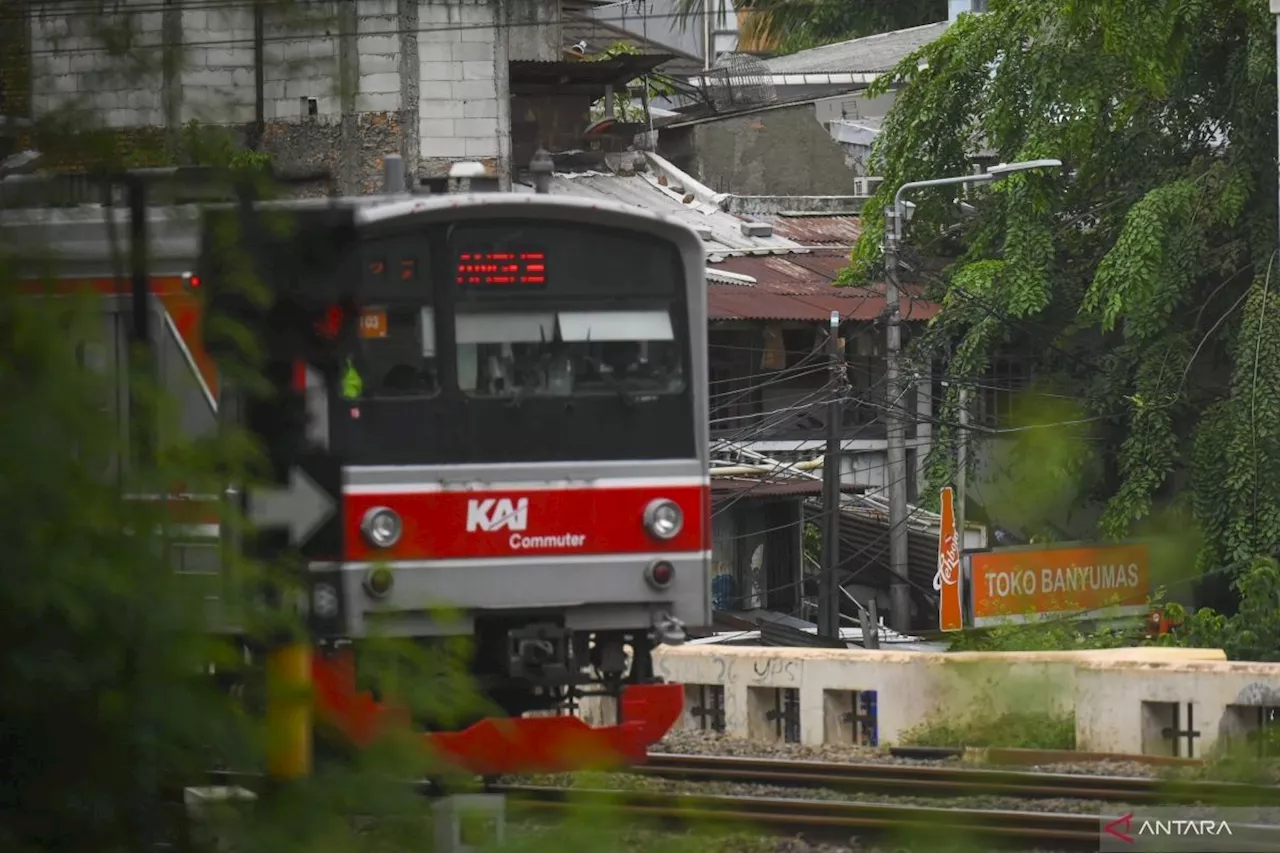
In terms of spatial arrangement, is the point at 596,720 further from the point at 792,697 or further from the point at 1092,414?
the point at 1092,414

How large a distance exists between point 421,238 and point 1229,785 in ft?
15.9

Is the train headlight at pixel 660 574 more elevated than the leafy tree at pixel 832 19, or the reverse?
the leafy tree at pixel 832 19

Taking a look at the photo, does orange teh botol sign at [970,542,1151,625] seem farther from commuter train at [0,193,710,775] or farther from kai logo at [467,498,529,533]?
kai logo at [467,498,529,533]

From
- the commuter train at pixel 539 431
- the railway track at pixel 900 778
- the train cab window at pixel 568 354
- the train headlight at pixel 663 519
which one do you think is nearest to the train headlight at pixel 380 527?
the commuter train at pixel 539 431

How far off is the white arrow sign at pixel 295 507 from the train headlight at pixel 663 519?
375 cm

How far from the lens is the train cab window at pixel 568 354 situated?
25.0 feet

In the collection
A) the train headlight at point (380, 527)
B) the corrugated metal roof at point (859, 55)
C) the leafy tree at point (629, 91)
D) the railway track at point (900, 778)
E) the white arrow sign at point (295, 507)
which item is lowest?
the railway track at point (900, 778)

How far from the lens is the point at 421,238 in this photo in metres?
7.49

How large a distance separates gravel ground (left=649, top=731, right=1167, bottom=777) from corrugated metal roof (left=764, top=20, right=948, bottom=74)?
2705 centimetres

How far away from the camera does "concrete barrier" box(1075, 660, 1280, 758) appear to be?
9766mm

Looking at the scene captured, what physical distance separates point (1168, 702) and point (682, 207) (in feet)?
67.2

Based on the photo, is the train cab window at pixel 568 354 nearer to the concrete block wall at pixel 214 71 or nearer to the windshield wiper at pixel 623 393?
the windshield wiper at pixel 623 393

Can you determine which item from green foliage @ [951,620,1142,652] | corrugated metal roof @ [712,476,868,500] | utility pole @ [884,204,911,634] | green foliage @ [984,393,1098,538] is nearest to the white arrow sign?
green foliage @ [951,620,1142,652]

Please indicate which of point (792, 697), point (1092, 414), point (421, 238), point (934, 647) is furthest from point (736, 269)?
point (421, 238)
